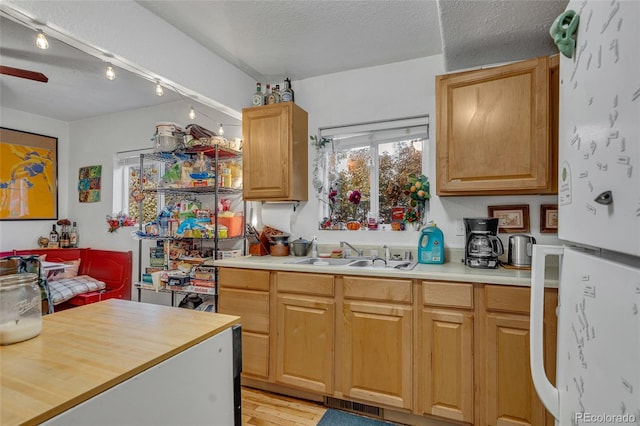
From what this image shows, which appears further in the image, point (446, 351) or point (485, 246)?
point (485, 246)

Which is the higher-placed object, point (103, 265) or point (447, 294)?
point (447, 294)

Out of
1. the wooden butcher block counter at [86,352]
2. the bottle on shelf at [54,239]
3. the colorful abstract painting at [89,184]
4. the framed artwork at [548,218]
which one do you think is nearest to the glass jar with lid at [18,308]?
the wooden butcher block counter at [86,352]

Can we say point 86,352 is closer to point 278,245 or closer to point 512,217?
point 278,245

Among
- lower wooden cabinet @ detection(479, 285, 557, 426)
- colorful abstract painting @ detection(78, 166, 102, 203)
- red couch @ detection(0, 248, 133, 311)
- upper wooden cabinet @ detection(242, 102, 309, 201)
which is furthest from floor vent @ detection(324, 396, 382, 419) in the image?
colorful abstract painting @ detection(78, 166, 102, 203)

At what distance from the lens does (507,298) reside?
1.71 m

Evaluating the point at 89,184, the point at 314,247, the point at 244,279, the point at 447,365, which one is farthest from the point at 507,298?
the point at 89,184

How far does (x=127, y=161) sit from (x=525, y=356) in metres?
4.43

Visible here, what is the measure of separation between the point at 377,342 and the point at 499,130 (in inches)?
60.4

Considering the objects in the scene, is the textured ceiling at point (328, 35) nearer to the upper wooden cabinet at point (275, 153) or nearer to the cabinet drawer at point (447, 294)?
the upper wooden cabinet at point (275, 153)

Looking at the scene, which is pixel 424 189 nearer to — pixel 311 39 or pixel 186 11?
pixel 311 39

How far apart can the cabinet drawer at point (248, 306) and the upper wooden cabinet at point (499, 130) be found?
150cm

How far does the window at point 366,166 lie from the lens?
2633 mm

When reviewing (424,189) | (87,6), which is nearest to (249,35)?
(87,6)

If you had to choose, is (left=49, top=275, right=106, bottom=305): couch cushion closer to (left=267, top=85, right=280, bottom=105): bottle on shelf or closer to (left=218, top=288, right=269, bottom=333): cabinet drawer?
(left=218, top=288, right=269, bottom=333): cabinet drawer
